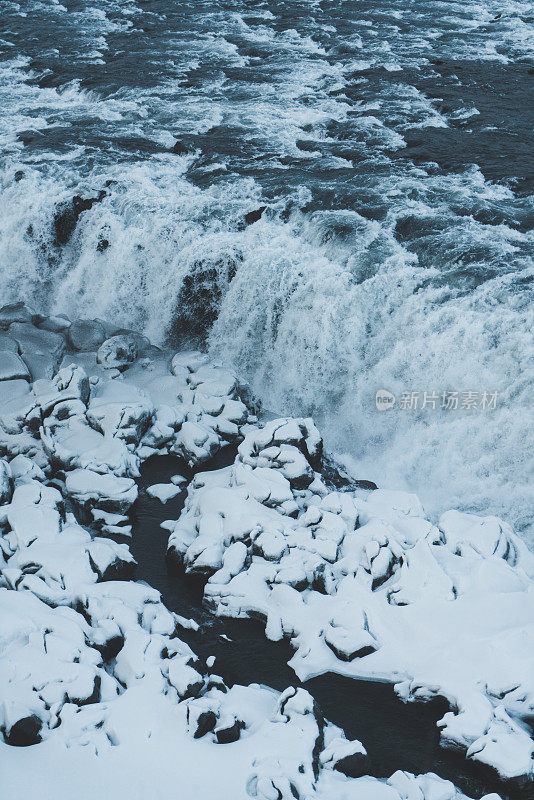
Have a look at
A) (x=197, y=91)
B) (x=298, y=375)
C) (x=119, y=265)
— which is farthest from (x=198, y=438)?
(x=197, y=91)

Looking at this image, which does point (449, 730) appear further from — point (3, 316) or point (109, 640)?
point (3, 316)

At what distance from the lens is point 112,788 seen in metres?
6.48

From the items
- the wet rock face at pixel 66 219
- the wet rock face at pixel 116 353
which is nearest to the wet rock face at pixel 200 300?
the wet rock face at pixel 116 353

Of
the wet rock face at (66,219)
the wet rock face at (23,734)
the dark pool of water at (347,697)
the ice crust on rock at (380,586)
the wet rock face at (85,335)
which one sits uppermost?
the wet rock face at (66,219)

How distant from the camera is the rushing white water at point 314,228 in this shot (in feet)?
38.0

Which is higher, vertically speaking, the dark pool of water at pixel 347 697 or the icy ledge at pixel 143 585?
the icy ledge at pixel 143 585

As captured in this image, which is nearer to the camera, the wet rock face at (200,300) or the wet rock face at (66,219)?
the wet rock face at (200,300)

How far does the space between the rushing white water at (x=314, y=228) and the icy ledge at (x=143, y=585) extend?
134 cm

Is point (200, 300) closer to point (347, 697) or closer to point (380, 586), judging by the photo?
point (380, 586)

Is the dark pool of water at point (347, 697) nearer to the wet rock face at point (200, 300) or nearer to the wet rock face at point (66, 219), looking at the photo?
the wet rock face at point (200, 300)

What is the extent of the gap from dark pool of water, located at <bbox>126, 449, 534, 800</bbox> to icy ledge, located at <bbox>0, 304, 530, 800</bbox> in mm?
213

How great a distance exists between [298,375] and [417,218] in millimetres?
3400

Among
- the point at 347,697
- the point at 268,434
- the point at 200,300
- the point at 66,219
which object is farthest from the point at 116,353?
the point at 347,697

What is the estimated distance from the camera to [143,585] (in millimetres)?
8844
